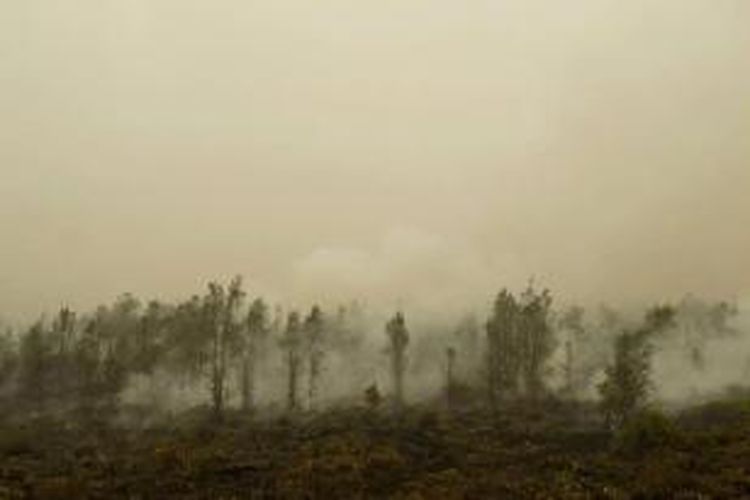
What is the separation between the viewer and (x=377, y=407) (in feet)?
342

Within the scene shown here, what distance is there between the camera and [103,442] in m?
81.8

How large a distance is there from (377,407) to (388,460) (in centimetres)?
4315

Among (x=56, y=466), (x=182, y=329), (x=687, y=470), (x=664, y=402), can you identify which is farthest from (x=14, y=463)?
(x=664, y=402)

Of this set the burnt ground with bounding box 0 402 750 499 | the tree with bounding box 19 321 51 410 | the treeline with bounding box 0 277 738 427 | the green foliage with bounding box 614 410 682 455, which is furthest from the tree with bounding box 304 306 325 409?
the green foliage with bounding box 614 410 682 455

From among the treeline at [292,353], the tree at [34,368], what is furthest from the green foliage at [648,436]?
the tree at [34,368]

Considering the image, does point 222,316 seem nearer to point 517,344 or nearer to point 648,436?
point 517,344

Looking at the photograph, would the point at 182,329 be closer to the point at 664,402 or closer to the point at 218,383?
the point at 218,383

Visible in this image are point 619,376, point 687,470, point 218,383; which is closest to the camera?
point 687,470

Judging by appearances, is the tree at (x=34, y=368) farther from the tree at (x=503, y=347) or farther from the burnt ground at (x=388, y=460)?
the tree at (x=503, y=347)

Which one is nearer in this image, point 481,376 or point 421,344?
point 481,376

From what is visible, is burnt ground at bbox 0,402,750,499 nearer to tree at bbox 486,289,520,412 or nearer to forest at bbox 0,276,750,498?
forest at bbox 0,276,750,498

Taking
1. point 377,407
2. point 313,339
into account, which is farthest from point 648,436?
point 313,339

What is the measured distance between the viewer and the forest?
182 ft

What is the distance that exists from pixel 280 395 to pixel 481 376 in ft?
83.8
